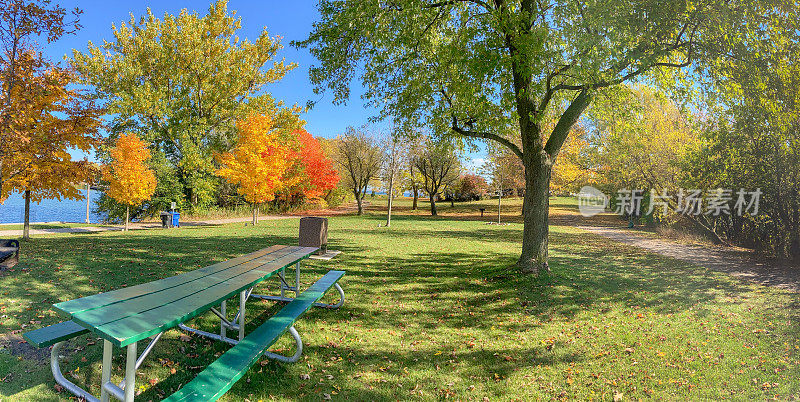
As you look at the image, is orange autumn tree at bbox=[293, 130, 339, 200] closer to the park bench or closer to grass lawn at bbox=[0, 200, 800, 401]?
grass lawn at bbox=[0, 200, 800, 401]

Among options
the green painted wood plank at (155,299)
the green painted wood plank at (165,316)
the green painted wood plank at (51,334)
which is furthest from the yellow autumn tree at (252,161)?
the green painted wood plank at (51,334)

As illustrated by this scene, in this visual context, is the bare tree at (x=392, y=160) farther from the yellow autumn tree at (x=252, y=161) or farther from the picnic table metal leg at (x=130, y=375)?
the picnic table metal leg at (x=130, y=375)

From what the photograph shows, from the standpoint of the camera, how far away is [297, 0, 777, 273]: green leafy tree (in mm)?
5902

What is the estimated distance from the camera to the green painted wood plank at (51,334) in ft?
8.02

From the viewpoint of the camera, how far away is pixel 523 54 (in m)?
6.34

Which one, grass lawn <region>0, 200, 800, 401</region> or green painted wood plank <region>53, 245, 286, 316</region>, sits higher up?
green painted wood plank <region>53, 245, 286, 316</region>

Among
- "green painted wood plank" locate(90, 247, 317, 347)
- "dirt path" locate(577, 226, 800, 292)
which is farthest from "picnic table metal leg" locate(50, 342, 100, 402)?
"dirt path" locate(577, 226, 800, 292)

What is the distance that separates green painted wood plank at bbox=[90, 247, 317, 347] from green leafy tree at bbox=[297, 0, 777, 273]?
5.21 m

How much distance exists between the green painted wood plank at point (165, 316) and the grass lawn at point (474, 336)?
0.80 meters

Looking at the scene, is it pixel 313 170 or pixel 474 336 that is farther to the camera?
pixel 313 170

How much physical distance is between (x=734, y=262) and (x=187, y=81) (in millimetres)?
27880

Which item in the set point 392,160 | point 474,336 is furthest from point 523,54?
point 392,160

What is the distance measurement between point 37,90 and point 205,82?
701 inches

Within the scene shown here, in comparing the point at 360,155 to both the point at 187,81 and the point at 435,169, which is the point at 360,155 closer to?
the point at 435,169
